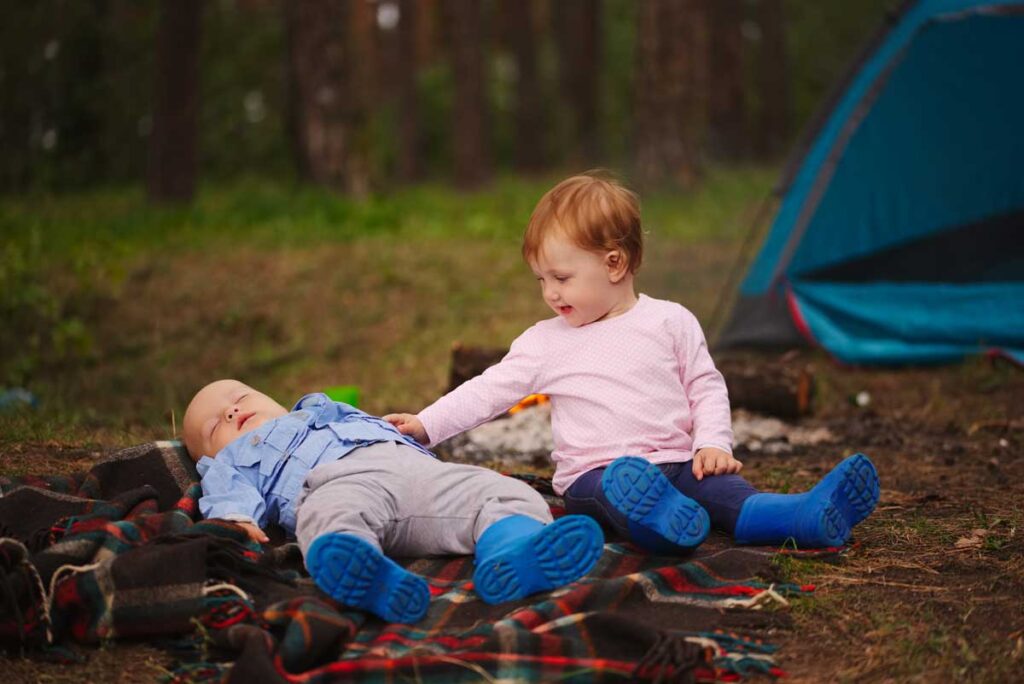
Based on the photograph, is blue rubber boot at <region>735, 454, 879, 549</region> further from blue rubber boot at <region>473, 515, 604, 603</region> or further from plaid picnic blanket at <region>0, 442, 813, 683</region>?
blue rubber boot at <region>473, 515, 604, 603</region>

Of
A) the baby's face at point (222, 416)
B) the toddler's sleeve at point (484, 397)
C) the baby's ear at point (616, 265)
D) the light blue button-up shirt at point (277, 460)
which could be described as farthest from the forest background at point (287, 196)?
the baby's ear at point (616, 265)

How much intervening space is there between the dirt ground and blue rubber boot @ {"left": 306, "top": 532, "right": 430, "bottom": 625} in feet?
1.35

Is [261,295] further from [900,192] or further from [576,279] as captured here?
[576,279]

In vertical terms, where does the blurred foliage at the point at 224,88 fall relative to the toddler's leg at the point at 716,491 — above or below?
above

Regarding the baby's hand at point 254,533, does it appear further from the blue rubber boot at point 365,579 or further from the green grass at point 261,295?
the green grass at point 261,295

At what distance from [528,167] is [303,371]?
12958 millimetres

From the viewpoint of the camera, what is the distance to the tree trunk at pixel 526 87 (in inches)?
689

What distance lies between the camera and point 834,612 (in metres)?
2.76

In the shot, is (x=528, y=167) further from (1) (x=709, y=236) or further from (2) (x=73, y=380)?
(2) (x=73, y=380)

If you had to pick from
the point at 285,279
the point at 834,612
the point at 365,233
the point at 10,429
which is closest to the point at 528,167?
the point at 365,233

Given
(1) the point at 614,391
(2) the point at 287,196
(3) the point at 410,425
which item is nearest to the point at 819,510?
(1) the point at 614,391

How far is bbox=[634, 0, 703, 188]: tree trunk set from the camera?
465 inches

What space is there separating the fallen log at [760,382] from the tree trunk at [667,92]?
7096 millimetres

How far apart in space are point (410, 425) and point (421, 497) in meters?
0.33
